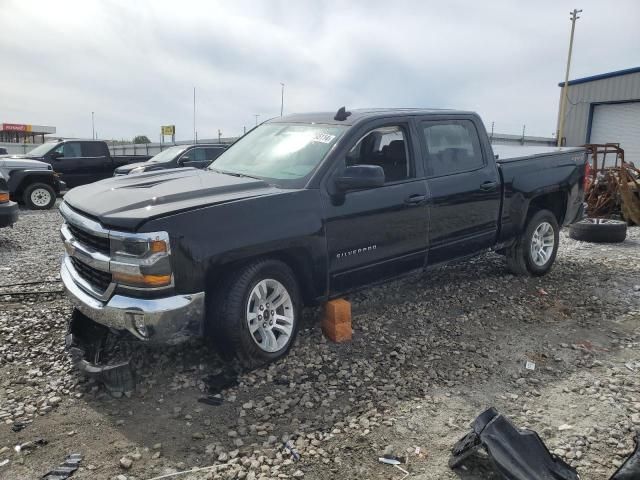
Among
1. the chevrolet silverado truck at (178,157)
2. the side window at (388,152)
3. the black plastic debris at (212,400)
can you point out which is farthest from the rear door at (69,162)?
the black plastic debris at (212,400)

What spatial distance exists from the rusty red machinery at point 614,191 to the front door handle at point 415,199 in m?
7.53

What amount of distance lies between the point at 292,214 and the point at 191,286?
0.92m

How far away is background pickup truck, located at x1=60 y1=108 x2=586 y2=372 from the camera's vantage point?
3295mm

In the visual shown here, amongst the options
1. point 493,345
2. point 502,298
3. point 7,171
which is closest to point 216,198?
point 493,345

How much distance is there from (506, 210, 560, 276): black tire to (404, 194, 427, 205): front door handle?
197cm

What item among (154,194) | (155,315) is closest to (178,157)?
(154,194)

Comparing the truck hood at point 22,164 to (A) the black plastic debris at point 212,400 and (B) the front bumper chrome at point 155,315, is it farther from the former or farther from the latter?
(A) the black plastic debris at point 212,400

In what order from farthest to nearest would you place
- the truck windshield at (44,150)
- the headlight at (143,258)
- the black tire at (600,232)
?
the truck windshield at (44,150), the black tire at (600,232), the headlight at (143,258)

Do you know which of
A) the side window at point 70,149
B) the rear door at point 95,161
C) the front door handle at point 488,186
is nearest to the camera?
the front door handle at point 488,186

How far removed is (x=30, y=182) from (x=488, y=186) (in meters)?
11.2

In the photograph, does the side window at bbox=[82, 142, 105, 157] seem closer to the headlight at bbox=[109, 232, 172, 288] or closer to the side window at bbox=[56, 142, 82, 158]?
the side window at bbox=[56, 142, 82, 158]

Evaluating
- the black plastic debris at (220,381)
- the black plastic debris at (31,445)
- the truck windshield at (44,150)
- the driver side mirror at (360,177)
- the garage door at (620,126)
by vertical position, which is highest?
the garage door at (620,126)

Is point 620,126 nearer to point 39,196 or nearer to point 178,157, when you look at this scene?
point 178,157

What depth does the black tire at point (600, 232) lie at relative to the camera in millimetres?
8609
